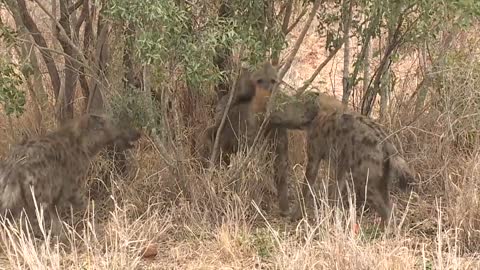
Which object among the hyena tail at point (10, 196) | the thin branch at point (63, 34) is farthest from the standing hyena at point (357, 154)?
the hyena tail at point (10, 196)

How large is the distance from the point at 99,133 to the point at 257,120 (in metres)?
1.22

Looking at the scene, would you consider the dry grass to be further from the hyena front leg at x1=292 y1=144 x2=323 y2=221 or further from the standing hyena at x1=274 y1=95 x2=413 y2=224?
the standing hyena at x1=274 y1=95 x2=413 y2=224

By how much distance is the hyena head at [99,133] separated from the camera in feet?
21.9

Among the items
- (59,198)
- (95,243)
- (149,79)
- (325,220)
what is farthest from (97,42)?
(325,220)

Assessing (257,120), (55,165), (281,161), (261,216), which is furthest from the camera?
(281,161)

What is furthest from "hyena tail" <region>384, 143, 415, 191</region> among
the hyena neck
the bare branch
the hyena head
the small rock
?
the bare branch

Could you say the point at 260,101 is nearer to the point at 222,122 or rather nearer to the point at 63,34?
the point at 222,122

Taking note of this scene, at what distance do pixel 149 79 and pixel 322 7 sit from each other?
1613 millimetres

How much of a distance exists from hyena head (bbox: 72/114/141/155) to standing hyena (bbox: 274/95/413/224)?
1.37 m

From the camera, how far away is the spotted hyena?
680 centimetres

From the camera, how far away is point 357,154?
6.32m

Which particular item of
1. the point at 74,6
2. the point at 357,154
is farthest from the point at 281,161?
the point at 74,6

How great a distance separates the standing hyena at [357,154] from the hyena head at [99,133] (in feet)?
4.50

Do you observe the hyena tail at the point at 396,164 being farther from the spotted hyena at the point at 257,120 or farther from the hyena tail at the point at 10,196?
the hyena tail at the point at 10,196
